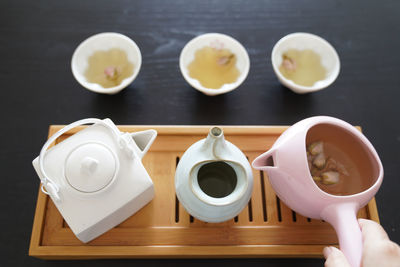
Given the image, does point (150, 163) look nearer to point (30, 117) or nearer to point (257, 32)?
point (30, 117)

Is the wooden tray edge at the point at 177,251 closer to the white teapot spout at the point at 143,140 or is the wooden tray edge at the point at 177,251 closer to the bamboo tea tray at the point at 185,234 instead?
the bamboo tea tray at the point at 185,234

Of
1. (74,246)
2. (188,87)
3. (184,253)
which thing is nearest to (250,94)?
(188,87)

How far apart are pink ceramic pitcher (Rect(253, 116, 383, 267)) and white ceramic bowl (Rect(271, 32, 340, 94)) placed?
0.21m

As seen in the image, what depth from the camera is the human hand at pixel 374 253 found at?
0.52m

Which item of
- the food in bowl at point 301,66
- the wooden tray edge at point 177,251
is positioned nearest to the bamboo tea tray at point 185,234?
the wooden tray edge at point 177,251

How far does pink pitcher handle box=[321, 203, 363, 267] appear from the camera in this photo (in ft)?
1.77

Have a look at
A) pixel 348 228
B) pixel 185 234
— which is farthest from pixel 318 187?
pixel 185 234

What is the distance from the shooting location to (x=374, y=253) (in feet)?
1.72

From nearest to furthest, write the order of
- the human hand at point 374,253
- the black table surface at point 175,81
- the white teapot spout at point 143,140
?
1. the human hand at point 374,253
2. the white teapot spout at point 143,140
3. the black table surface at point 175,81

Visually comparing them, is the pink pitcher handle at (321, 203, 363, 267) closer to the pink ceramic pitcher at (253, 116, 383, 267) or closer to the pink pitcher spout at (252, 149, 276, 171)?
the pink ceramic pitcher at (253, 116, 383, 267)

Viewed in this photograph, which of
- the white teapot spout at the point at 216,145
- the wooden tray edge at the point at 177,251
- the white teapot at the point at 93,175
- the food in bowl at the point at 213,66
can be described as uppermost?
the white teapot spout at the point at 216,145

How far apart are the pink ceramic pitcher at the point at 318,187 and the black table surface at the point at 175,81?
0.67ft

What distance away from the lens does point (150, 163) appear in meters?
0.75

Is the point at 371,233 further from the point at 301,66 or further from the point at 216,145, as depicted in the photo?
the point at 301,66
